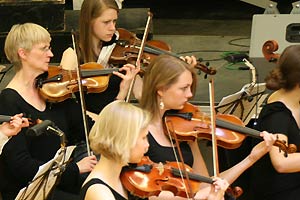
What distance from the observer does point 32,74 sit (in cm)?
279

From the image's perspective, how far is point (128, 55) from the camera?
132 inches

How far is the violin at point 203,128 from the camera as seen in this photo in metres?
2.61

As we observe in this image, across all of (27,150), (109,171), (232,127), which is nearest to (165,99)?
(232,127)

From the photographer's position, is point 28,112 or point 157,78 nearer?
point 157,78

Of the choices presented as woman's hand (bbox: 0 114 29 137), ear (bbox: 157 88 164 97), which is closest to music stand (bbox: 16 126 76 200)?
woman's hand (bbox: 0 114 29 137)

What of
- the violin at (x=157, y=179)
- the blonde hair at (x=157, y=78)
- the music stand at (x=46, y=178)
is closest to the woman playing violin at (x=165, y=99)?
the blonde hair at (x=157, y=78)

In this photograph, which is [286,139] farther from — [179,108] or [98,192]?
[98,192]

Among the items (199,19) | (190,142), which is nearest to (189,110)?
(190,142)

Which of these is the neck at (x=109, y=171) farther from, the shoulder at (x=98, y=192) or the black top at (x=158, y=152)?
the black top at (x=158, y=152)

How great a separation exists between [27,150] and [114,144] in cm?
77

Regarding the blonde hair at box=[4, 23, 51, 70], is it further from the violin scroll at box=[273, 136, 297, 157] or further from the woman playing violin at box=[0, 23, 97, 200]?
the violin scroll at box=[273, 136, 297, 157]

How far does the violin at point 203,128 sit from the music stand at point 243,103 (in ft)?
0.98

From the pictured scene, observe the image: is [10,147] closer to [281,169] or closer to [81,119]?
[81,119]

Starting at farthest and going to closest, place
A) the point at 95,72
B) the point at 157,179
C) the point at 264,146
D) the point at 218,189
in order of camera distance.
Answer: the point at 95,72, the point at 264,146, the point at 157,179, the point at 218,189
